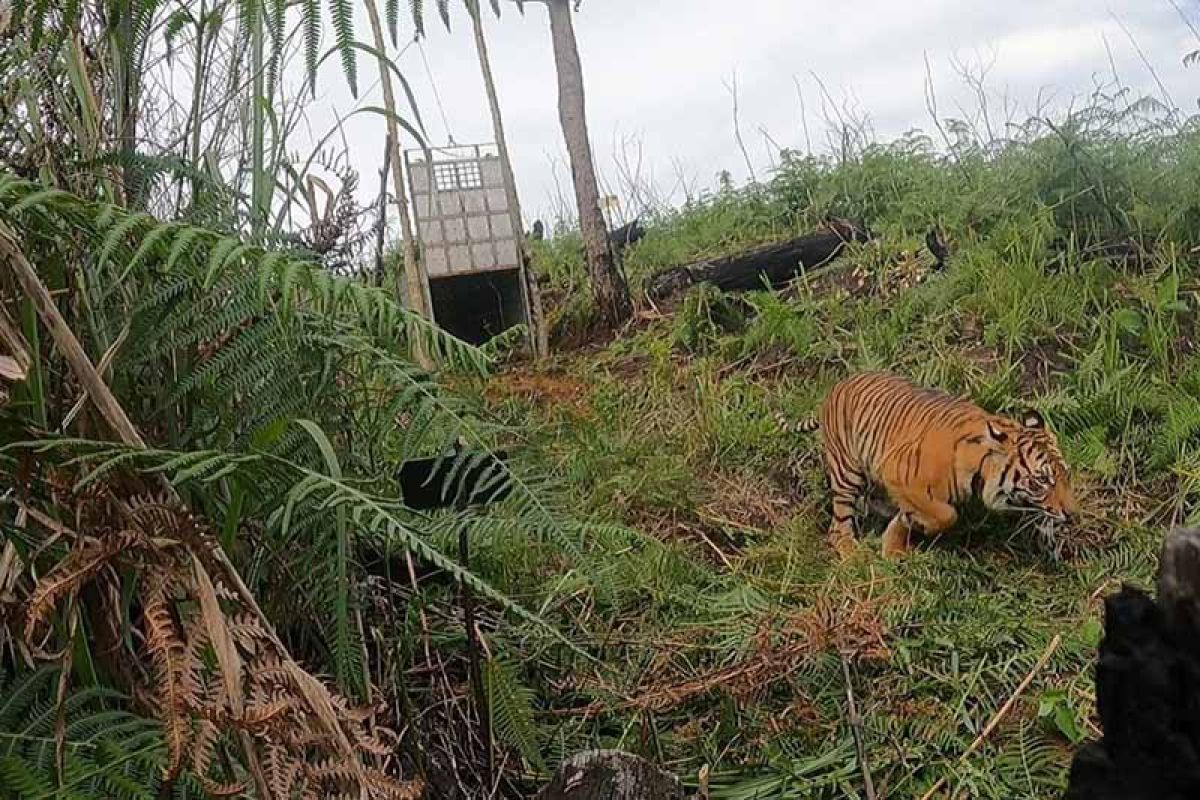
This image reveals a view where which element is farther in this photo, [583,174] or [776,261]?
[583,174]

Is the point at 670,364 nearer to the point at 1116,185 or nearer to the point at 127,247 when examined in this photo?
the point at 1116,185

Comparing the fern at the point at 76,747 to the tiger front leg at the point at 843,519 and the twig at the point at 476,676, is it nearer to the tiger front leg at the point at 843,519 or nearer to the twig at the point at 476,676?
the twig at the point at 476,676

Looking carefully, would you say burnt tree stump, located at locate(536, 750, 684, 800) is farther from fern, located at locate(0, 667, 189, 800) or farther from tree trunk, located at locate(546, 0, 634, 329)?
tree trunk, located at locate(546, 0, 634, 329)

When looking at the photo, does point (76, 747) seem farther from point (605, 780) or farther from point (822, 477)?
point (822, 477)

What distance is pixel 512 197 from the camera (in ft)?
Answer: 14.2

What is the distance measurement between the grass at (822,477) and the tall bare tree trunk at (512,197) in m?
0.16

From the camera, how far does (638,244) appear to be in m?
4.93

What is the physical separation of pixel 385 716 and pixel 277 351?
1.44 feet

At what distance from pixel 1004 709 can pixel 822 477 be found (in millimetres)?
1266

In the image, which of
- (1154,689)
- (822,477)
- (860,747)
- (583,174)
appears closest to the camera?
(1154,689)

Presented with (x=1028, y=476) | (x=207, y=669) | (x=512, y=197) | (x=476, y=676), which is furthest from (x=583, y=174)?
(x=207, y=669)

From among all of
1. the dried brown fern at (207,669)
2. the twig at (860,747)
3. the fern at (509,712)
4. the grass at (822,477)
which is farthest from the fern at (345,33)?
the twig at (860,747)

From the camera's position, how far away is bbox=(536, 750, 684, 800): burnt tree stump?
111 centimetres

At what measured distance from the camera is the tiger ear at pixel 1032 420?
2.33m
